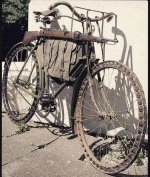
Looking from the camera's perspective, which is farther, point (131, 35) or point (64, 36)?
point (131, 35)

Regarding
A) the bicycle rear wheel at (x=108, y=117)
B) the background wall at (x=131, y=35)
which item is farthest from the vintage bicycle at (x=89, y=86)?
the background wall at (x=131, y=35)

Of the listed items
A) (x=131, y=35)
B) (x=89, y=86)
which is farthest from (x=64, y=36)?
(x=131, y=35)

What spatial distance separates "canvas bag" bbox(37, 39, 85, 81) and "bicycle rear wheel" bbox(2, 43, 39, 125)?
384 millimetres

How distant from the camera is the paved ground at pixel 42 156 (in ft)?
14.0

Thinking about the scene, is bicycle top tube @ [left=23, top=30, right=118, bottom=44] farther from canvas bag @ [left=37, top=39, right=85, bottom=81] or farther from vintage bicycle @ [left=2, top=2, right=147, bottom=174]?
canvas bag @ [left=37, top=39, right=85, bottom=81]

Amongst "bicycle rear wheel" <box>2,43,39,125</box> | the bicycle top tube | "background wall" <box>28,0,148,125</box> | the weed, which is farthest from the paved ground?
the bicycle top tube

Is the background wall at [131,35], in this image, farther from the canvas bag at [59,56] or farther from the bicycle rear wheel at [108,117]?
the canvas bag at [59,56]

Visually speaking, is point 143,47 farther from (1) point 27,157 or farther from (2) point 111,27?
(1) point 27,157

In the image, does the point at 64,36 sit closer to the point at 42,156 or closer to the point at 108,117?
the point at 108,117

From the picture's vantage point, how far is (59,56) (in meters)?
5.02

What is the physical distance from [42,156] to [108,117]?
3.51 feet

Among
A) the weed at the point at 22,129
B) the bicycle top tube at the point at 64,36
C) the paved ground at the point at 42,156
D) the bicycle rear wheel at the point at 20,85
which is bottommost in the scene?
the paved ground at the point at 42,156

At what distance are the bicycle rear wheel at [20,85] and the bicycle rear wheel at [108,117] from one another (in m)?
0.95

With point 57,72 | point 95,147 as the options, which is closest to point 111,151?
point 95,147
